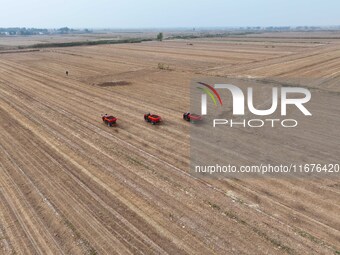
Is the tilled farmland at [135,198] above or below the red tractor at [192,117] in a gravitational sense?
below

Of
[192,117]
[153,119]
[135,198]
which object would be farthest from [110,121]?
[135,198]

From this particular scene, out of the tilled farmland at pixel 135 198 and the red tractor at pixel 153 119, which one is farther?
the red tractor at pixel 153 119

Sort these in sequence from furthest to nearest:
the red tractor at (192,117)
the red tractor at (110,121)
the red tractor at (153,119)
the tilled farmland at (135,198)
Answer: the red tractor at (192,117) → the red tractor at (153,119) → the red tractor at (110,121) → the tilled farmland at (135,198)

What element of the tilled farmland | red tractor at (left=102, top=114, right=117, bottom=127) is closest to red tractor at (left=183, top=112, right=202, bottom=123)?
the tilled farmland

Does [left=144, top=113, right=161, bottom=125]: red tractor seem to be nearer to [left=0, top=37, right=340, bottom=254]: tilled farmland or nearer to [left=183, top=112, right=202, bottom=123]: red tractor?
[left=0, top=37, right=340, bottom=254]: tilled farmland

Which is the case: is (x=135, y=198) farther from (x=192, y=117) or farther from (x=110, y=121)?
(x=192, y=117)

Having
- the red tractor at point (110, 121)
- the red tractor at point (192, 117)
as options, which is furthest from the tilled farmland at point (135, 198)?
the red tractor at point (192, 117)

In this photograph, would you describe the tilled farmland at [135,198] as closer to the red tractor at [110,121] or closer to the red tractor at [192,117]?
the red tractor at [110,121]

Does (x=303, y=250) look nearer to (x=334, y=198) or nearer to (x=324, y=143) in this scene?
(x=334, y=198)

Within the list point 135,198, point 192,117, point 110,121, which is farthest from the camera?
point 192,117

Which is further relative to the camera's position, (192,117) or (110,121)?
(192,117)

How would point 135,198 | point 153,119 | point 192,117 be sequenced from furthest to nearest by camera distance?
point 192,117 < point 153,119 < point 135,198
